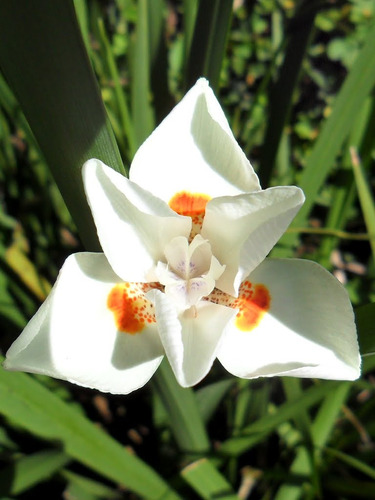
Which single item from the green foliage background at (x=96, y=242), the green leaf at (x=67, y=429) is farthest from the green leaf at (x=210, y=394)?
the green leaf at (x=67, y=429)

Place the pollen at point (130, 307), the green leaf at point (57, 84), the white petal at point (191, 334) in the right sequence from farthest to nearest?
the pollen at point (130, 307), the white petal at point (191, 334), the green leaf at point (57, 84)

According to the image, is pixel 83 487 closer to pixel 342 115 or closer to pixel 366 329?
pixel 366 329

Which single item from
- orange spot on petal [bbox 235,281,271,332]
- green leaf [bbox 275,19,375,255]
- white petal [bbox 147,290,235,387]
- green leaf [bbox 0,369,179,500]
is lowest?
green leaf [bbox 0,369,179,500]

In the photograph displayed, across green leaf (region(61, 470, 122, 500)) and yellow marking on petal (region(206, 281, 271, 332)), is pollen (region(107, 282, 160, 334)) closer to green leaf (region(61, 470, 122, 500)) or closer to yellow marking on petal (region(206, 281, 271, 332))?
yellow marking on petal (region(206, 281, 271, 332))

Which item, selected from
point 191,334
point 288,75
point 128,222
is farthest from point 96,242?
point 288,75

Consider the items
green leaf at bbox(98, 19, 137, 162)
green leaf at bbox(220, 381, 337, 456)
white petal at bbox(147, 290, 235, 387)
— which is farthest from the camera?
green leaf at bbox(98, 19, 137, 162)

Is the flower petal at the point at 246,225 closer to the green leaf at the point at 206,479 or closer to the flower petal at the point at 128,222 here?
the flower petal at the point at 128,222

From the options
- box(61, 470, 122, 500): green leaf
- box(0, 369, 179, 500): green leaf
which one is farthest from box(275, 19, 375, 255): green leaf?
box(61, 470, 122, 500): green leaf

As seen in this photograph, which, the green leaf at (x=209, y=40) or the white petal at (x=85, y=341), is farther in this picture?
the green leaf at (x=209, y=40)
